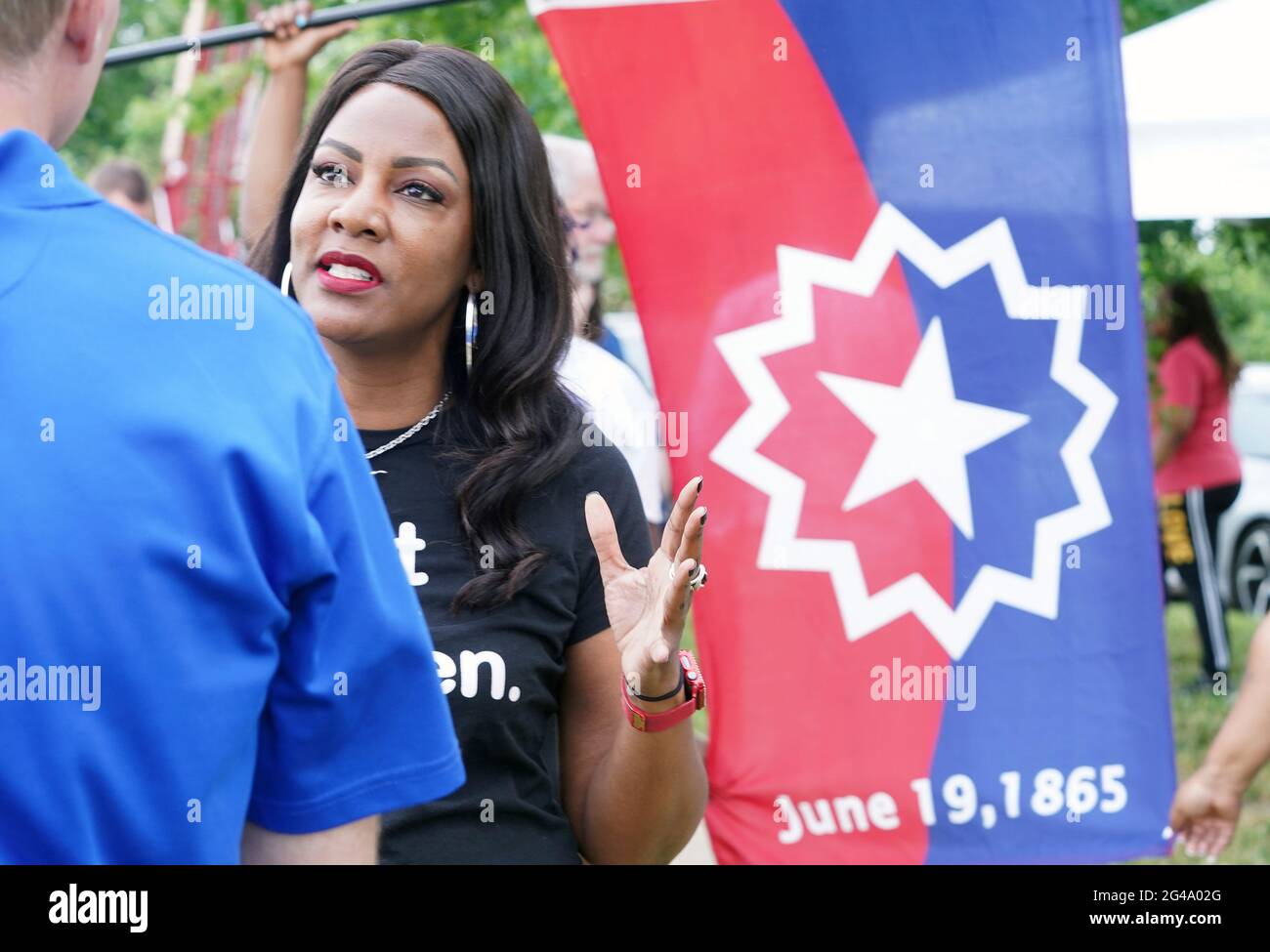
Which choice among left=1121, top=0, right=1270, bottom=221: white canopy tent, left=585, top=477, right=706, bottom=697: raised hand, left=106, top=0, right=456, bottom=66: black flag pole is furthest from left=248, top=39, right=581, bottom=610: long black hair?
left=1121, top=0, right=1270, bottom=221: white canopy tent

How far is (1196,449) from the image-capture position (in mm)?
8117

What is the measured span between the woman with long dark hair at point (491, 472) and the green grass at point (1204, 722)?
130cm

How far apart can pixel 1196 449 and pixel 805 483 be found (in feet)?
19.4

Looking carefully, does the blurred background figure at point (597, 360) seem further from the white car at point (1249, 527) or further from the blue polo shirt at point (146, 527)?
the white car at point (1249, 527)

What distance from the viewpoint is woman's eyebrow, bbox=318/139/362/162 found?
86.4 inches

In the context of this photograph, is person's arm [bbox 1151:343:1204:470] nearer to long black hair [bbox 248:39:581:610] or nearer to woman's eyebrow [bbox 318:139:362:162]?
long black hair [bbox 248:39:581:610]

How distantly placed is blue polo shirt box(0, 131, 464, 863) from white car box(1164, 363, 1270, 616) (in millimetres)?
8841

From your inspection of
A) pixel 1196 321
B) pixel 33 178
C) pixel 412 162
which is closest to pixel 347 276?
pixel 412 162

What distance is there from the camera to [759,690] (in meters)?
2.91

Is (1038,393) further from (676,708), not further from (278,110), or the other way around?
(278,110)

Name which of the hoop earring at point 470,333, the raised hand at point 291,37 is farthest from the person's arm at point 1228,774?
the raised hand at point 291,37
